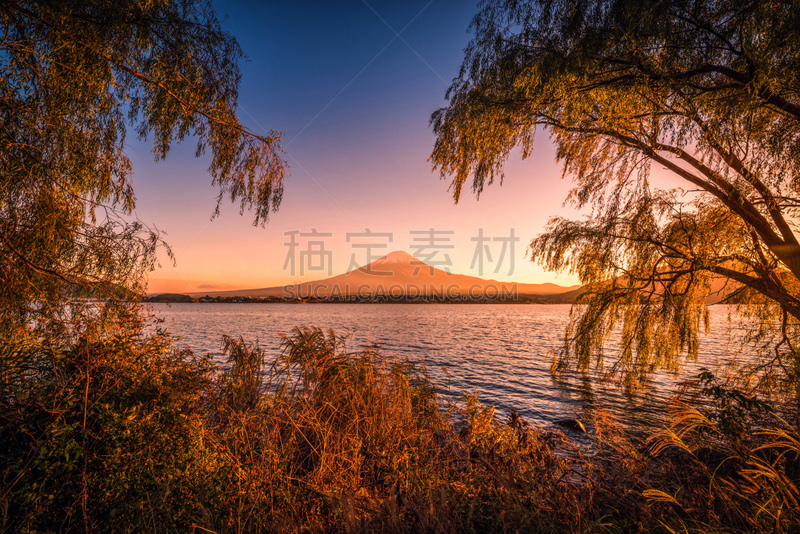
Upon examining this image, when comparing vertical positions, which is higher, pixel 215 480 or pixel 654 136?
pixel 654 136

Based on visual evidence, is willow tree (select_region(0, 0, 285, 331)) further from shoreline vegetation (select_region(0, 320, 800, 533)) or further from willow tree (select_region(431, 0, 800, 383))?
willow tree (select_region(431, 0, 800, 383))

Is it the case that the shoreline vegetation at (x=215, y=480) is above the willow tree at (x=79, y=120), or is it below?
below

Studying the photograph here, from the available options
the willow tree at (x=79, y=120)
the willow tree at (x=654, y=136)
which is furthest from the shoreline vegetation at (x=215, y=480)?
the willow tree at (x=654, y=136)

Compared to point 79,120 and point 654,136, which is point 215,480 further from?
point 654,136

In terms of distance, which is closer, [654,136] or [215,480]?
[215,480]

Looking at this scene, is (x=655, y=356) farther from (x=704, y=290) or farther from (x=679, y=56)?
(x=679, y=56)

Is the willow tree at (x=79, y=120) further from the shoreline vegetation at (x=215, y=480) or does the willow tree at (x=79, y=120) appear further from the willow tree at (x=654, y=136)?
the willow tree at (x=654, y=136)

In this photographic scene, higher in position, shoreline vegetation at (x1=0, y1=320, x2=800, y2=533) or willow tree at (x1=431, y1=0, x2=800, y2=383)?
willow tree at (x1=431, y1=0, x2=800, y2=383)

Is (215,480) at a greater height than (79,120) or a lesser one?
lesser

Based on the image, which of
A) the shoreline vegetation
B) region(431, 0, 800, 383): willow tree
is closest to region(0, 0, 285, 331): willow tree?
the shoreline vegetation

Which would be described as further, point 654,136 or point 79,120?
point 654,136

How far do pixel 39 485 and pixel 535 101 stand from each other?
687 centimetres

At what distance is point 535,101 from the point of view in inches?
204

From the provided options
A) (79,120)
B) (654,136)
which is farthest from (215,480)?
(654,136)
